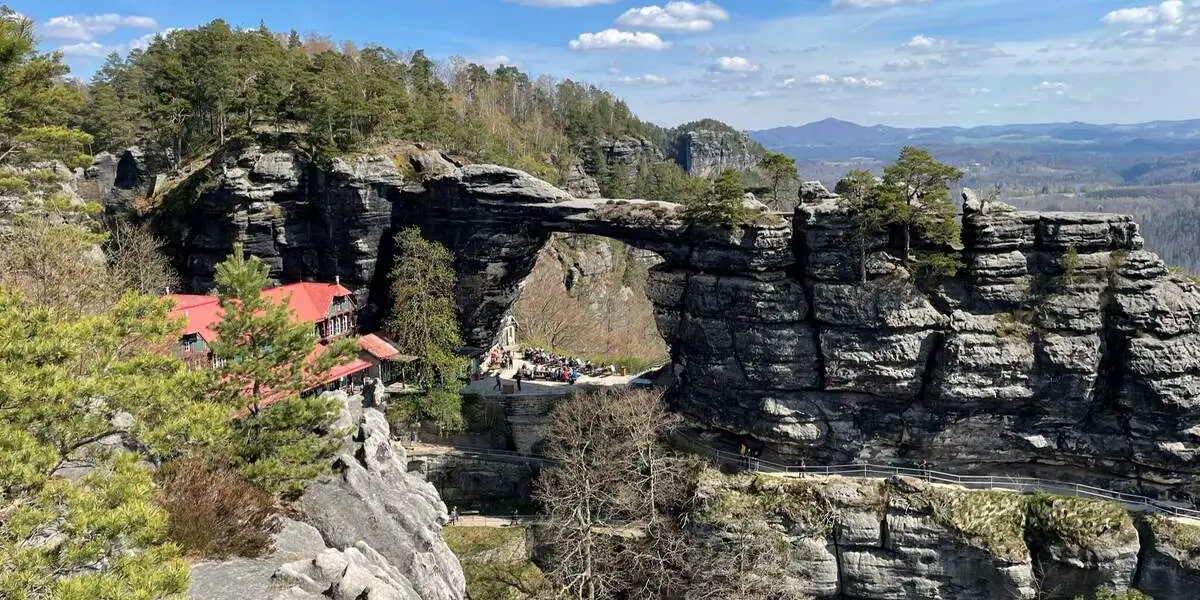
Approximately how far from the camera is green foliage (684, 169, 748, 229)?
2839 centimetres

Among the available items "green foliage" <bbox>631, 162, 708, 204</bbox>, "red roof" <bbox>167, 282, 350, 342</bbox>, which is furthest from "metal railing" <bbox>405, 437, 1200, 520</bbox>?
"green foliage" <bbox>631, 162, 708, 204</bbox>

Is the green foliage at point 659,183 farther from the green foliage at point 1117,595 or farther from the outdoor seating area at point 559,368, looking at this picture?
the green foliage at point 1117,595

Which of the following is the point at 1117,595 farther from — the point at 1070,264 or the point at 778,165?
the point at 778,165

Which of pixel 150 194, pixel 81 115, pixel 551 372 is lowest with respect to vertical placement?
pixel 551 372

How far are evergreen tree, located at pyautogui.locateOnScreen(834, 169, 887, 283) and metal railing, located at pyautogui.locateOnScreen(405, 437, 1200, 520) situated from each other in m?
7.92

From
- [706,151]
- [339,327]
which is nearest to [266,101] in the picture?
[339,327]

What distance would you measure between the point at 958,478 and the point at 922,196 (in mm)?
11365

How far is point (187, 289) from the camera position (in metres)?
36.2

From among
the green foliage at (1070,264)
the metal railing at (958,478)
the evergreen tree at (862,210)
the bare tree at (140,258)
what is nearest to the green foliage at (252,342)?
the bare tree at (140,258)

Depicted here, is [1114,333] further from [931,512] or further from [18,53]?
[18,53]

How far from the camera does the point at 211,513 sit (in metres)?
13.0

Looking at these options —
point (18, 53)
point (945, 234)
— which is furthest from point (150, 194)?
point (945, 234)

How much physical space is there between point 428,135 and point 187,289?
14820mm

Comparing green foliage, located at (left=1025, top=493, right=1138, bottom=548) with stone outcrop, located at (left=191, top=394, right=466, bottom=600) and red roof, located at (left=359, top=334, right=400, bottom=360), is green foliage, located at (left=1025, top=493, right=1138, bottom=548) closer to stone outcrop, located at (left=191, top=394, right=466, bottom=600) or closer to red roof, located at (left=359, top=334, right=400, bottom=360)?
stone outcrop, located at (left=191, top=394, right=466, bottom=600)
